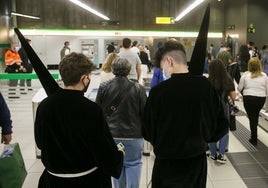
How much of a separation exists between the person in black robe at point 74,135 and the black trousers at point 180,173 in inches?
13.6

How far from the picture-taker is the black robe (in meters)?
1.75

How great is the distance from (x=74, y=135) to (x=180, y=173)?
73 centimetres

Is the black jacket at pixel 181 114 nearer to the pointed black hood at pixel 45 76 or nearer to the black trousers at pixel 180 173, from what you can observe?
the black trousers at pixel 180 173

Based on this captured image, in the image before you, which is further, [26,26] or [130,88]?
[26,26]

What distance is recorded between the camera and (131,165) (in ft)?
9.63

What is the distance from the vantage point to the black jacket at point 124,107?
278 cm

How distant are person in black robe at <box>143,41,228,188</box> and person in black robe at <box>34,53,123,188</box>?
0.34 meters

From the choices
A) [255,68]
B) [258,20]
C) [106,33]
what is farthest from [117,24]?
[255,68]

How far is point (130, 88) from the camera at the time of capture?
110 inches

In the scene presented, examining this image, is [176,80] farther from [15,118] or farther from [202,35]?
[15,118]

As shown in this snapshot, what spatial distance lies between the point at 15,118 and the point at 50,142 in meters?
5.91

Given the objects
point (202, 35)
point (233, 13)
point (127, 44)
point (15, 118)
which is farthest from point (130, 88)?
point (233, 13)

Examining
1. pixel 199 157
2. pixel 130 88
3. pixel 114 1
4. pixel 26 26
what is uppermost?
pixel 114 1

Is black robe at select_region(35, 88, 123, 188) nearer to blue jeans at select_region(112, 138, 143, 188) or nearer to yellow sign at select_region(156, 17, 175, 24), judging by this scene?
blue jeans at select_region(112, 138, 143, 188)
